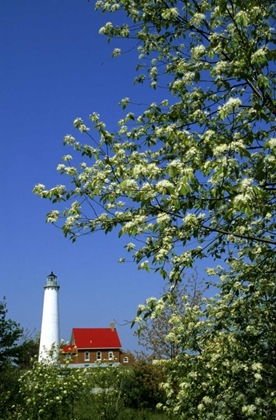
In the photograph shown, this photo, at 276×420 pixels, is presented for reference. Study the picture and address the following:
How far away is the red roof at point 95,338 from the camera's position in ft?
161

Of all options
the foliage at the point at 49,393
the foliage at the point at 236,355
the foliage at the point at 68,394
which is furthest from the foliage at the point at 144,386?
the foliage at the point at 236,355

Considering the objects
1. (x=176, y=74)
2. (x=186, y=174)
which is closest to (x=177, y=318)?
Answer: (x=176, y=74)

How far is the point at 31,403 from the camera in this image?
10.4 meters

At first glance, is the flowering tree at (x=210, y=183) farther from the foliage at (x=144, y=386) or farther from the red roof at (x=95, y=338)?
the red roof at (x=95, y=338)

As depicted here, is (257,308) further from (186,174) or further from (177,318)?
(186,174)

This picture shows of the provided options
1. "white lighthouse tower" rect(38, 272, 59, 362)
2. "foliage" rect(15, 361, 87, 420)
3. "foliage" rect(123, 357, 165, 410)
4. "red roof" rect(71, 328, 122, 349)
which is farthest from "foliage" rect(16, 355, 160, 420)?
"red roof" rect(71, 328, 122, 349)

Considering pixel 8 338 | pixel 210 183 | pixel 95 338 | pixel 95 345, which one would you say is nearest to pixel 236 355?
pixel 210 183

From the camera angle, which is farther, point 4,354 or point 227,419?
point 4,354

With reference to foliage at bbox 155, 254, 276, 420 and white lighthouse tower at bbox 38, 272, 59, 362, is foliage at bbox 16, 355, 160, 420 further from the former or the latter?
white lighthouse tower at bbox 38, 272, 59, 362

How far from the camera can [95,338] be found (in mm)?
50250

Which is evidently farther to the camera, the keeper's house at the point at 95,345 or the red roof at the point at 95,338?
the red roof at the point at 95,338

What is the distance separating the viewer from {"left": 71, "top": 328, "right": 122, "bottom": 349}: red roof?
49.2 metres

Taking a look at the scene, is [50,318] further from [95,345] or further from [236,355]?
[236,355]

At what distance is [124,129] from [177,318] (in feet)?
11.6
